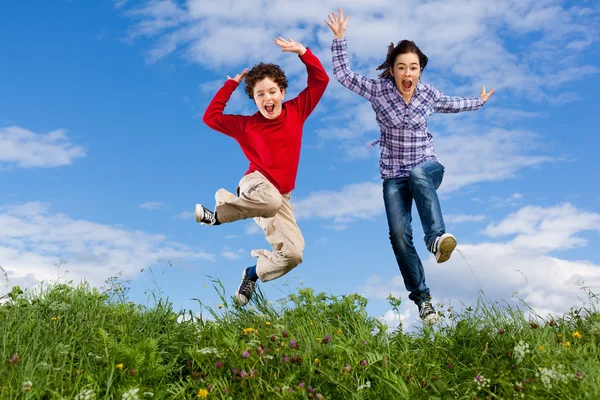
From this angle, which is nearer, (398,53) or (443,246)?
(443,246)

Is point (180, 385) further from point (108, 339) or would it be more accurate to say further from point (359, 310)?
point (359, 310)

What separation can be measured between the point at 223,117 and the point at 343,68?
59.3 inches

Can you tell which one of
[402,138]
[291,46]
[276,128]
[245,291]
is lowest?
[245,291]

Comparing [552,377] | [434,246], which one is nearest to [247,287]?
[434,246]

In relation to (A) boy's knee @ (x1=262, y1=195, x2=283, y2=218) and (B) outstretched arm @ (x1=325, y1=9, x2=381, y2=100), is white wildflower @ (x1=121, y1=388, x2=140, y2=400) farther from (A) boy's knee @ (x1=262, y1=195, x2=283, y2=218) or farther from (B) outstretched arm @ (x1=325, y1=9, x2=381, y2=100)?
(B) outstretched arm @ (x1=325, y1=9, x2=381, y2=100)

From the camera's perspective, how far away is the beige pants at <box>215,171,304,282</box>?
271 inches

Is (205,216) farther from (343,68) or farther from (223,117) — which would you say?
(343,68)

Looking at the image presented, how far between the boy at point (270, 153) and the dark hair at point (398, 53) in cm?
79

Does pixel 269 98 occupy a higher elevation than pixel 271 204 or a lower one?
higher

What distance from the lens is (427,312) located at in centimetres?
694

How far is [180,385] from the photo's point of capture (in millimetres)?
5145

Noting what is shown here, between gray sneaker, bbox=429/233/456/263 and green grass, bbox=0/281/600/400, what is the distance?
1.89 ft

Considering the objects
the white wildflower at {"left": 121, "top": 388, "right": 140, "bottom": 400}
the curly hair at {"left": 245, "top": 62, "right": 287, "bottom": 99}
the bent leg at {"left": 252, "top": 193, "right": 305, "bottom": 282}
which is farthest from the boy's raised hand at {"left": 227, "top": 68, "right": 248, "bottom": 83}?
the white wildflower at {"left": 121, "top": 388, "right": 140, "bottom": 400}

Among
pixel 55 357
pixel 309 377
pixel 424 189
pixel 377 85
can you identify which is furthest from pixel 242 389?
pixel 377 85
